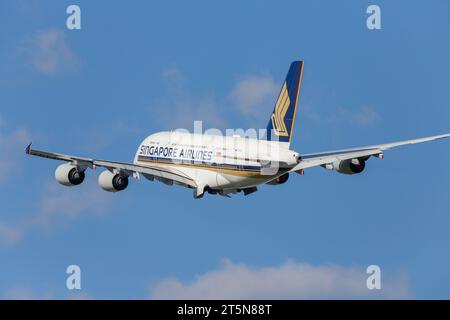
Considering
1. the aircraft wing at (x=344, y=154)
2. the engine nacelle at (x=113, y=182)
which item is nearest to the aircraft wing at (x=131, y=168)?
the engine nacelle at (x=113, y=182)

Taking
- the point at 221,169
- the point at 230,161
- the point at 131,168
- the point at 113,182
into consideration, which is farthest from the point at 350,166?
the point at 113,182

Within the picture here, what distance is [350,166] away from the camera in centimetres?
9831

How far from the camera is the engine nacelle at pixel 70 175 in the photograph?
101 m

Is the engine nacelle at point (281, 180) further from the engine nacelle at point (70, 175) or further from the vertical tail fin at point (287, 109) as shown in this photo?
the engine nacelle at point (70, 175)

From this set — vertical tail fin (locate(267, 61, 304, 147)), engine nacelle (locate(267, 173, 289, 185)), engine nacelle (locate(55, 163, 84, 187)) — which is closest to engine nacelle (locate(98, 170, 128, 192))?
engine nacelle (locate(55, 163, 84, 187))

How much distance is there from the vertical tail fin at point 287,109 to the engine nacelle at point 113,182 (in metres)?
12.7

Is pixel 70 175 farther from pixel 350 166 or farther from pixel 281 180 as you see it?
pixel 350 166

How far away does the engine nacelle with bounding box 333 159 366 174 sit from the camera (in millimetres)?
98062

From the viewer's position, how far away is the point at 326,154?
98.8m

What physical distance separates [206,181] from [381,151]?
1320 centimetres

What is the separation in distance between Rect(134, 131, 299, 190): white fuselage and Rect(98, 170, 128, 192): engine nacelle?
4.45 meters
